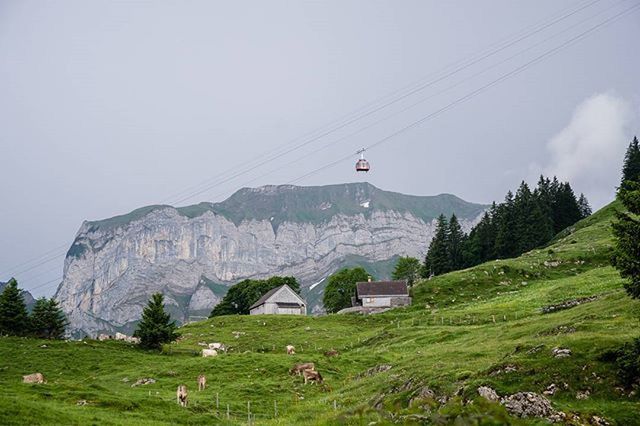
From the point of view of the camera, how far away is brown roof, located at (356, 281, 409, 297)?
11312cm

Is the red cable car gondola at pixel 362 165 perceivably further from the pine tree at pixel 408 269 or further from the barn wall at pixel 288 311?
the pine tree at pixel 408 269

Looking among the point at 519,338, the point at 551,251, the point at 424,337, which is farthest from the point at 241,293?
the point at 519,338

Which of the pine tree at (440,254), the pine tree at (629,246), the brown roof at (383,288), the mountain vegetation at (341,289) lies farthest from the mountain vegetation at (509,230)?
the pine tree at (629,246)

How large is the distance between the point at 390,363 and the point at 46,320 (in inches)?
2306

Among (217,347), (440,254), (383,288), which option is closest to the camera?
(217,347)

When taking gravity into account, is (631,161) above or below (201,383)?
above

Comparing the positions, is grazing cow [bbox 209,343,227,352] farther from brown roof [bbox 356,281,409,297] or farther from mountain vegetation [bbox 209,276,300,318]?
mountain vegetation [bbox 209,276,300,318]

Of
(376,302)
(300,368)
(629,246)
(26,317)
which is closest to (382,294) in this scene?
(376,302)

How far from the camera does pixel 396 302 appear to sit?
109m

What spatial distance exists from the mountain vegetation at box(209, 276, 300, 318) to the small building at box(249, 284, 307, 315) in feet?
39.9

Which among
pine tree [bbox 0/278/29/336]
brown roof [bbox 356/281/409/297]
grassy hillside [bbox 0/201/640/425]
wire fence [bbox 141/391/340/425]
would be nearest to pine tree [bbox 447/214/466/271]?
brown roof [bbox 356/281/409/297]

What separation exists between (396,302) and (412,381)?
7668 centimetres

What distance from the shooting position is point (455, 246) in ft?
495

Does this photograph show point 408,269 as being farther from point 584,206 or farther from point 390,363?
point 390,363
